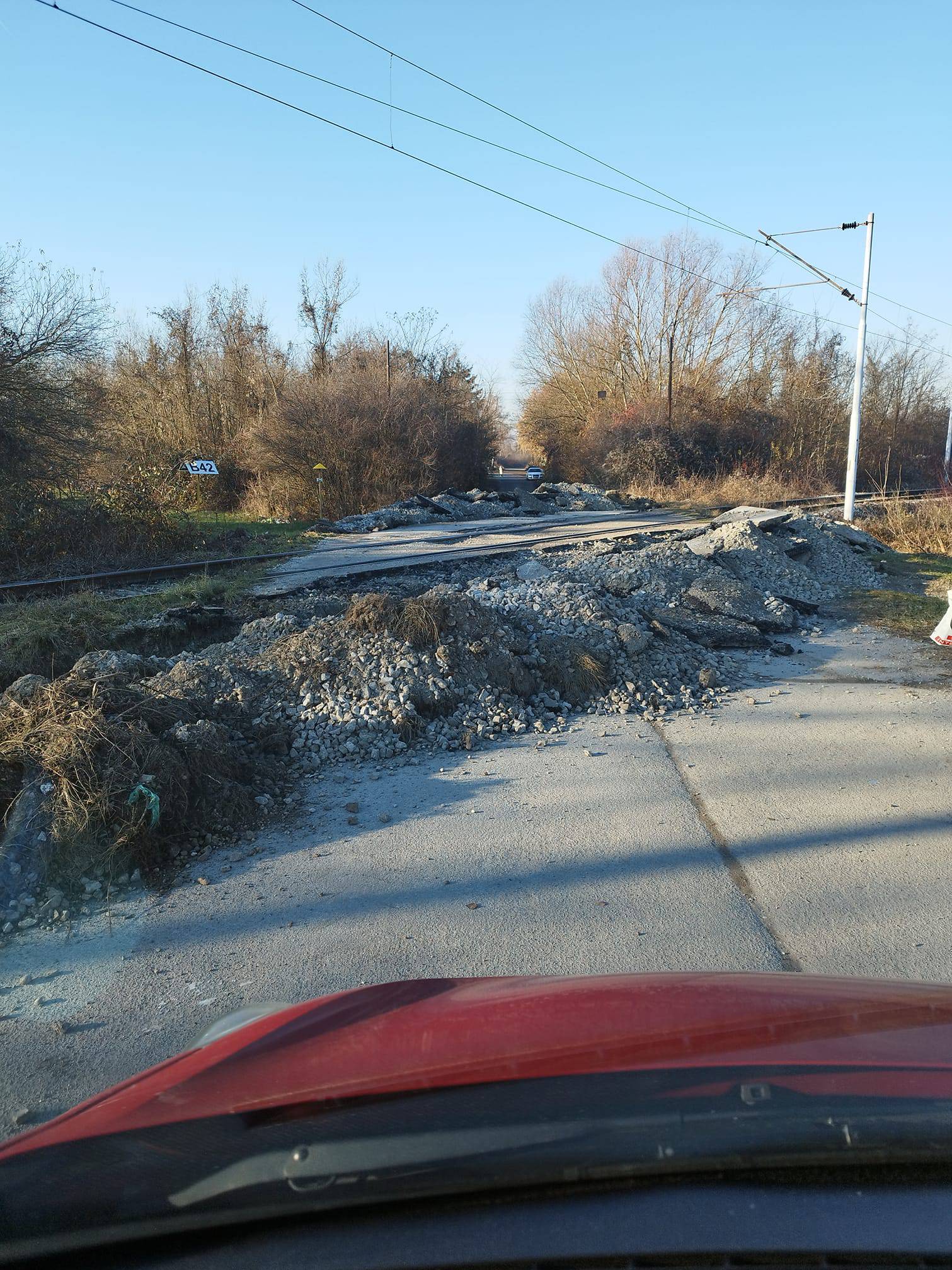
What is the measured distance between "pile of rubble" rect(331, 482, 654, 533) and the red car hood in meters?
20.5

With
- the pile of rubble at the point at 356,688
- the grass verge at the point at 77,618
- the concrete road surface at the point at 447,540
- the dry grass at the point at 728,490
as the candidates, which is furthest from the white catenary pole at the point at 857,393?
the grass verge at the point at 77,618

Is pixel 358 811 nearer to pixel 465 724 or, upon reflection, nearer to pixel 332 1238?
pixel 465 724

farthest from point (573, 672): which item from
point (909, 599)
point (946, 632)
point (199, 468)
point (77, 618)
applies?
point (199, 468)

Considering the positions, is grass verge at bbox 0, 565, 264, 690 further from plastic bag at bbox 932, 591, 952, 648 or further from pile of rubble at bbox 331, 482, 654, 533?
pile of rubble at bbox 331, 482, 654, 533

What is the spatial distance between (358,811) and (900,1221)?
482 cm

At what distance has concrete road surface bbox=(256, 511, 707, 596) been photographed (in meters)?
15.2

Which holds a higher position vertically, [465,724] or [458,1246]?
[458,1246]

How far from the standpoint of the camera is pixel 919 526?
873 inches

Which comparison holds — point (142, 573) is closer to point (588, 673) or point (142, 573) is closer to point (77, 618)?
point (77, 618)

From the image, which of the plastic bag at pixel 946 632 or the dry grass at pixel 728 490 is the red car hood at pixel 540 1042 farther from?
the dry grass at pixel 728 490

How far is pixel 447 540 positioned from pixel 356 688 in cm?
1289

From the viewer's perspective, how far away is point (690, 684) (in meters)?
8.80

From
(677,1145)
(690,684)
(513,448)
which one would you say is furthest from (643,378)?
(677,1145)

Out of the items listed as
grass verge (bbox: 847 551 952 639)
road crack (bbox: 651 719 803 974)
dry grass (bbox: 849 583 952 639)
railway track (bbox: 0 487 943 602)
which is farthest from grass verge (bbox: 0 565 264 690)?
grass verge (bbox: 847 551 952 639)
